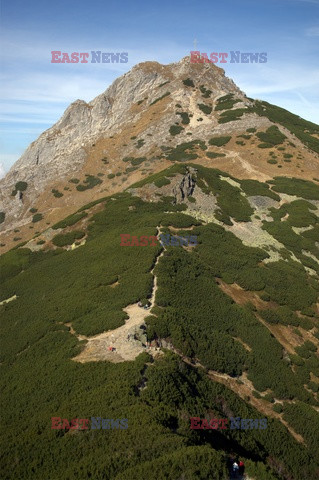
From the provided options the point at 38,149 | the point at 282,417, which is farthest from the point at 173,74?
the point at 282,417

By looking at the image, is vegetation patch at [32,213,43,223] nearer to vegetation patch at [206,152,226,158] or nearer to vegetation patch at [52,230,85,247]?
vegetation patch at [52,230,85,247]

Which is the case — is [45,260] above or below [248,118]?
below

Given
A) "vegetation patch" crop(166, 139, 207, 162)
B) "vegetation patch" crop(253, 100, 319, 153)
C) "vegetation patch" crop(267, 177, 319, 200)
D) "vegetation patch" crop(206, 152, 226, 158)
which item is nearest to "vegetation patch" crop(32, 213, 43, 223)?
"vegetation patch" crop(166, 139, 207, 162)

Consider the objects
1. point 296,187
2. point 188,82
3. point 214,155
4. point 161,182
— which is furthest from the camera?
point 188,82

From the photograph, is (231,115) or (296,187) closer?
(296,187)

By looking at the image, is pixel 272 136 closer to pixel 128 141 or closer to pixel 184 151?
pixel 184 151

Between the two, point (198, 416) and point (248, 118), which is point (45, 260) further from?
point (248, 118)

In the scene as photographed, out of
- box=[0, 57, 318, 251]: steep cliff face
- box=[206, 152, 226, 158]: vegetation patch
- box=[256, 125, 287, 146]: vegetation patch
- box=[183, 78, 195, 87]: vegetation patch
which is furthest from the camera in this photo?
box=[183, 78, 195, 87]: vegetation patch

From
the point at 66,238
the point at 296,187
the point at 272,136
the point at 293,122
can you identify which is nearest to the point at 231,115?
the point at 272,136
